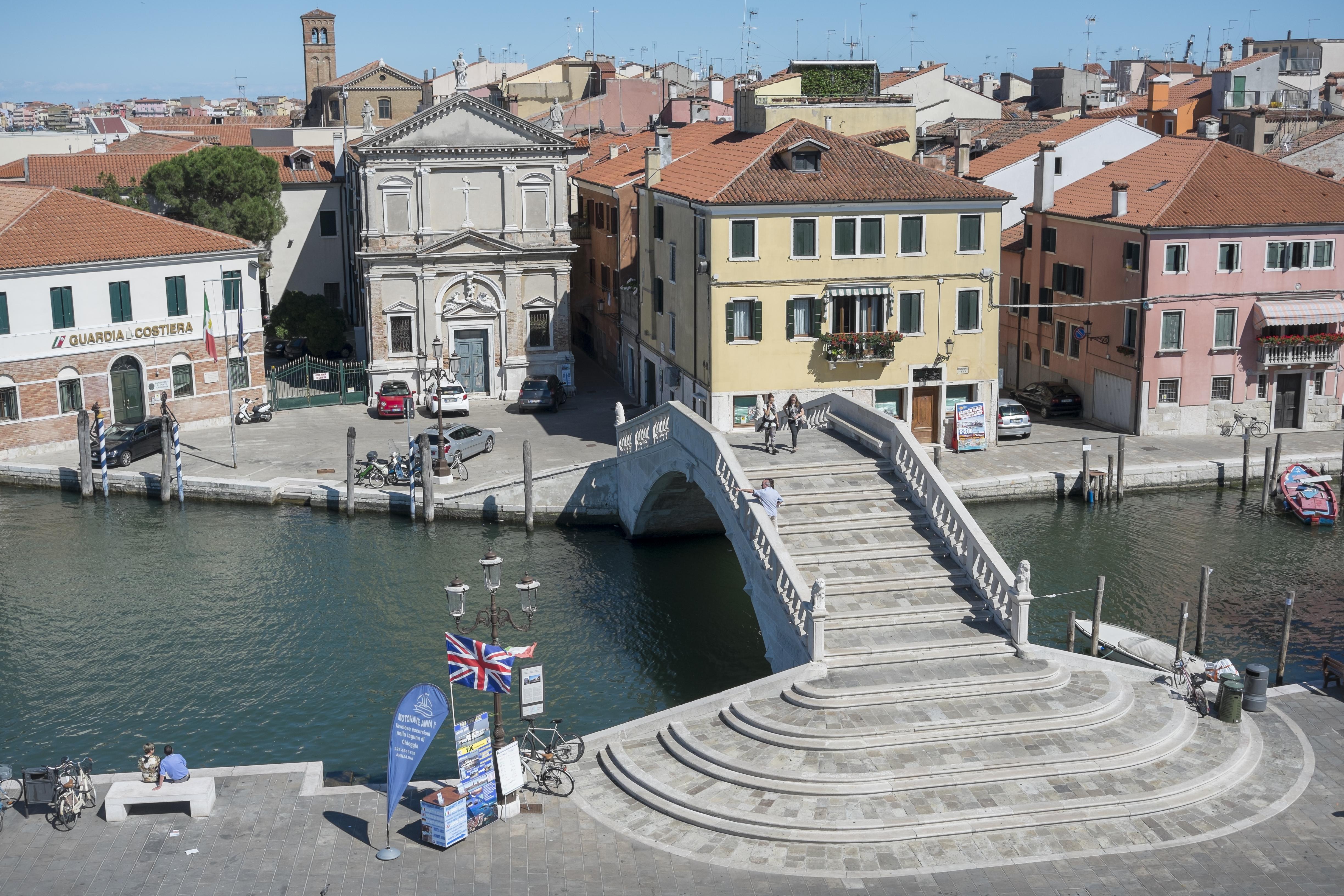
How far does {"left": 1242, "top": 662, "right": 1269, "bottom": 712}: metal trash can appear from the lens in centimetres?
2648

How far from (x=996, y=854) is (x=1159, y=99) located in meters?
60.1

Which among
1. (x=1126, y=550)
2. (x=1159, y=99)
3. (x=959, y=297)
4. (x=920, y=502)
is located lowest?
(x=1126, y=550)

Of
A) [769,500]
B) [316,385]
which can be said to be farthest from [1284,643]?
[316,385]

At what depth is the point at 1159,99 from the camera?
7325cm

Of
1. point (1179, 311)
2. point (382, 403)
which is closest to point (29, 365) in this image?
point (382, 403)

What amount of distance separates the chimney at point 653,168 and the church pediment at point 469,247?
24.4 ft

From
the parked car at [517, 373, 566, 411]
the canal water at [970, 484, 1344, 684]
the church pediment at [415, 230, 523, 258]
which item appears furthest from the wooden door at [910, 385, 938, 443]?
the church pediment at [415, 230, 523, 258]

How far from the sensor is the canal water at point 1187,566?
34.2 metres

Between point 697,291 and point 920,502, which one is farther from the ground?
point 697,291

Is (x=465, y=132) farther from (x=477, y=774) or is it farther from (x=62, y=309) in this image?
(x=477, y=774)

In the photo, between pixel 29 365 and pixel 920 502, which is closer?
pixel 920 502

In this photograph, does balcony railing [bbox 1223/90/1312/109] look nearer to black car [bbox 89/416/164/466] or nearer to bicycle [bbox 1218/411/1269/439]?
bicycle [bbox 1218/411/1269/439]

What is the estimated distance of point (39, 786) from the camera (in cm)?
2308

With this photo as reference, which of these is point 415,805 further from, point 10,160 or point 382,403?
point 10,160
